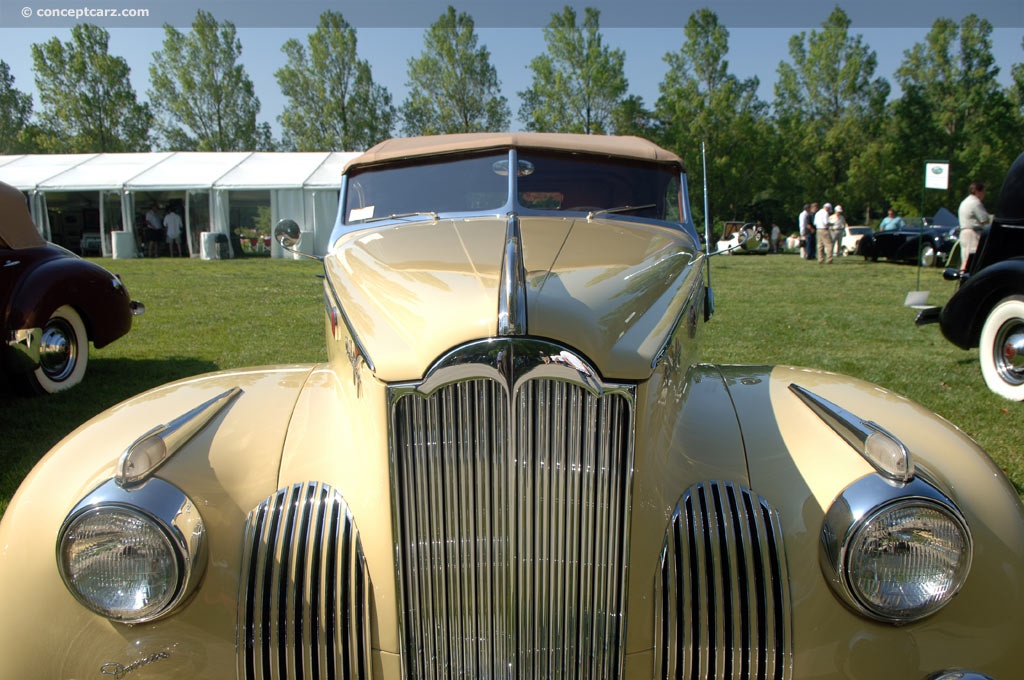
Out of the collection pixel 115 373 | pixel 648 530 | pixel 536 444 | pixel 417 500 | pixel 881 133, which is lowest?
→ pixel 115 373

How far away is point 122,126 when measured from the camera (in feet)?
145

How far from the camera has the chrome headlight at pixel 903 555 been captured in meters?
1.83

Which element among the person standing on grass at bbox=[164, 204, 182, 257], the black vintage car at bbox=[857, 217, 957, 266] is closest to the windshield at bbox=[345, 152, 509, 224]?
the black vintage car at bbox=[857, 217, 957, 266]

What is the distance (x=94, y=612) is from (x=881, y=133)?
5045cm

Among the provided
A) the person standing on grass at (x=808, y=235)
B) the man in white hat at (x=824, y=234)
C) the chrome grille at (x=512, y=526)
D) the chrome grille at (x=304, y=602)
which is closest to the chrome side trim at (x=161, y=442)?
the chrome grille at (x=304, y=602)

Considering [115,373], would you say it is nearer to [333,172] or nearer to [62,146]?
[333,172]

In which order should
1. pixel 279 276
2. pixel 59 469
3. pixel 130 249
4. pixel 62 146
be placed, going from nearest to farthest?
pixel 59 469 < pixel 279 276 < pixel 130 249 < pixel 62 146

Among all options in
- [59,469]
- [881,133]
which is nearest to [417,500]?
[59,469]

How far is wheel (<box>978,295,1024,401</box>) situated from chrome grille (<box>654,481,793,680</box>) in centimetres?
555

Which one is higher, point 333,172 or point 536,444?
point 333,172

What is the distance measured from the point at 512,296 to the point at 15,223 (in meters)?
6.42

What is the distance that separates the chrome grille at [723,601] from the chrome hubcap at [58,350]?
6.20 metres

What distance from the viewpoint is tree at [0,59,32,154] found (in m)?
45.3

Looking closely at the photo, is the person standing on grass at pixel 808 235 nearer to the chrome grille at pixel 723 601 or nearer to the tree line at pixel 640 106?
the tree line at pixel 640 106
